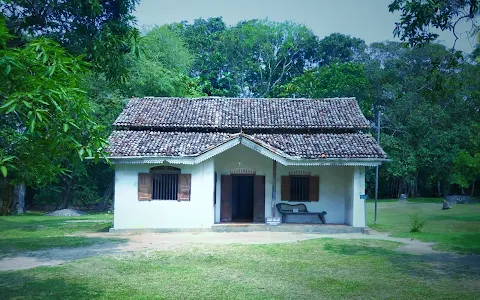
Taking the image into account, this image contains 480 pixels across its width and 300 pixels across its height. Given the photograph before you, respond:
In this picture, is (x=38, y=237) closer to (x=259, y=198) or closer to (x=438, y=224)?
(x=259, y=198)

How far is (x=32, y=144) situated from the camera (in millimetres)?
6859

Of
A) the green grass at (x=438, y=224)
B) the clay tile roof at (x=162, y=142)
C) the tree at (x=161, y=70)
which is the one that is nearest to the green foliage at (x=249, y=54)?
the tree at (x=161, y=70)

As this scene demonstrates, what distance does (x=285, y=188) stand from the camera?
62.1ft

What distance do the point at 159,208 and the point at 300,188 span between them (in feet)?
17.1

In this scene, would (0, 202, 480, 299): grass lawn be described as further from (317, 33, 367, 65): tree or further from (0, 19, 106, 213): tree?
(317, 33, 367, 65): tree

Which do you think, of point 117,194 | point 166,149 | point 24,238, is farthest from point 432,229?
point 24,238

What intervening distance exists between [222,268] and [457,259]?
5505 mm

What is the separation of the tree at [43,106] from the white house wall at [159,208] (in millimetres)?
10170

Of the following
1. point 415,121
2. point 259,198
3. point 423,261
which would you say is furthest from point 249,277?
point 415,121

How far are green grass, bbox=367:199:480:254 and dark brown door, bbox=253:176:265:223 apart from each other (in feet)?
13.9

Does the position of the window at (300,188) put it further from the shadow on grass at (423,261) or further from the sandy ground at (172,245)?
the shadow on grass at (423,261)

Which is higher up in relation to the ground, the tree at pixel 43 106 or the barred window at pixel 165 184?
the tree at pixel 43 106

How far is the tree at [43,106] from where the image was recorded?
19.0 ft

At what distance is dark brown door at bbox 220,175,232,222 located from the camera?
748 inches
